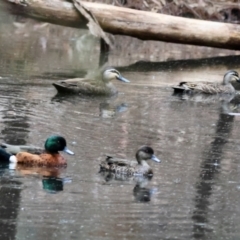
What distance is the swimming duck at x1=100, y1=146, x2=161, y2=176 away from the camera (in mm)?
10211

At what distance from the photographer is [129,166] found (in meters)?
10.3

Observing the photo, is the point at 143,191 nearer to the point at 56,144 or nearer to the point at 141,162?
the point at 141,162

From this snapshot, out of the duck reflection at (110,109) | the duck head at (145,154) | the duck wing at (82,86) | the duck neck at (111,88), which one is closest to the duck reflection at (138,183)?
the duck head at (145,154)

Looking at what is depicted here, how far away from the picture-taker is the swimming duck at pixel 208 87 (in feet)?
57.1

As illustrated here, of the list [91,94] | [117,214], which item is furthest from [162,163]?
[91,94]

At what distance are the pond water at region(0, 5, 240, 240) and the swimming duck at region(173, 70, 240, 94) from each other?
309 mm

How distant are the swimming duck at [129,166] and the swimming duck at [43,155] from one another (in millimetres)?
565

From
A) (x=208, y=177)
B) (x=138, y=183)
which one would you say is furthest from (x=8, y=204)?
(x=208, y=177)

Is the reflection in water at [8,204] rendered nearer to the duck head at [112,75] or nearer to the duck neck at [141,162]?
the duck neck at [141,162]

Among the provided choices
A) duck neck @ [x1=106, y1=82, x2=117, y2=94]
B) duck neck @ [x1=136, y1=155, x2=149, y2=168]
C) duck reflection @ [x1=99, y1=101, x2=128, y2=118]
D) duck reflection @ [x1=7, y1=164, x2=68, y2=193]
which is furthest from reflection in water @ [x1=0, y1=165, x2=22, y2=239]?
duck neck @ [x1=106, y1=82, x2=117, y2=94]

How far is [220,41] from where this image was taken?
2203cm

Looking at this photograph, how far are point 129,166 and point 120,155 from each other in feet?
2.93

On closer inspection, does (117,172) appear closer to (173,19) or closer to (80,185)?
(80,185)

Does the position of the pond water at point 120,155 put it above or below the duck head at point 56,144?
below
